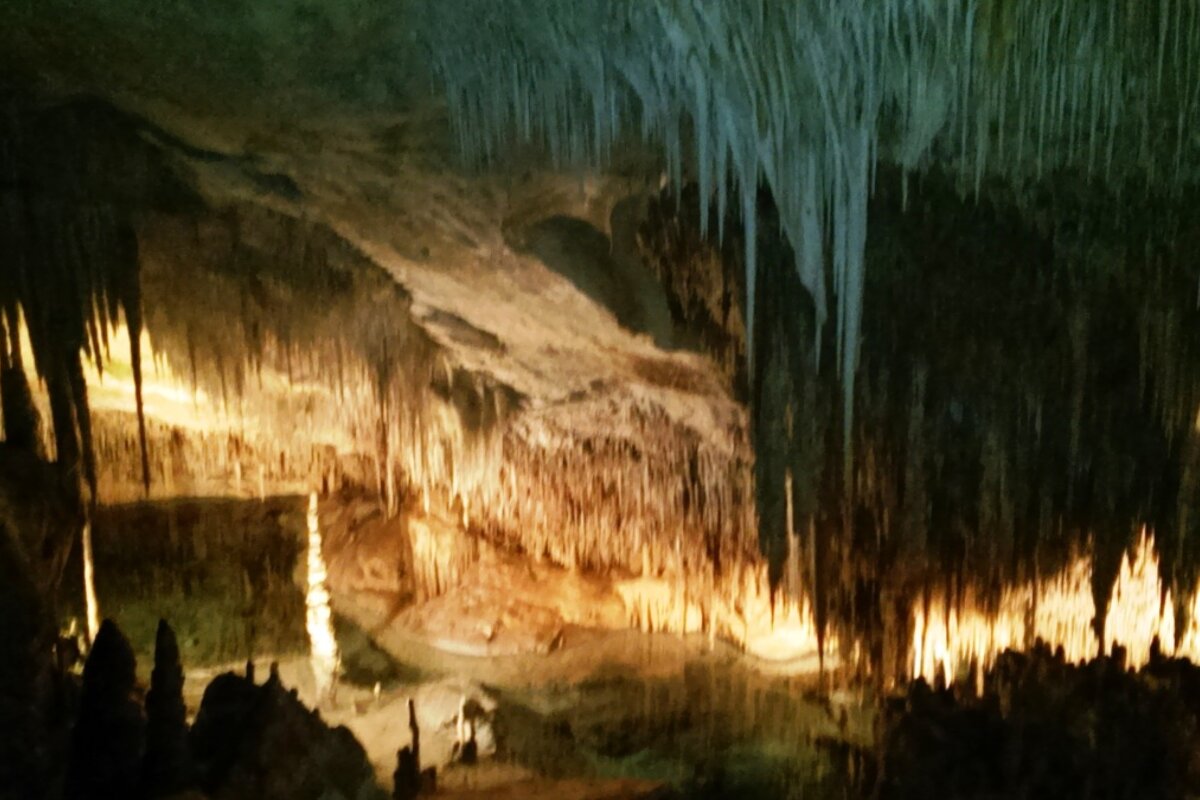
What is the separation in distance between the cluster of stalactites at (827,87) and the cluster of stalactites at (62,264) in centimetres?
220

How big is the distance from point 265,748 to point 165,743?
1.84 ft

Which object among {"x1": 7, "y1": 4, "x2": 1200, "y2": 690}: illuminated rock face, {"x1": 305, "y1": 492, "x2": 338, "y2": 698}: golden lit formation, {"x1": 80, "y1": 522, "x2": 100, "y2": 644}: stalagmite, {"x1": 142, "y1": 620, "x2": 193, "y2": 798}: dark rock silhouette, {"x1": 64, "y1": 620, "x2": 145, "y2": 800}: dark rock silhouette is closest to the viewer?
{"x1": 64, "y1": 620, "x2": 145, "y2": 800}: dark rock silhouette

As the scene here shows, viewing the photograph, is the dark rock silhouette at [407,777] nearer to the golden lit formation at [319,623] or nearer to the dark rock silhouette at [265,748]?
the dark rock silhouette at [265,748]

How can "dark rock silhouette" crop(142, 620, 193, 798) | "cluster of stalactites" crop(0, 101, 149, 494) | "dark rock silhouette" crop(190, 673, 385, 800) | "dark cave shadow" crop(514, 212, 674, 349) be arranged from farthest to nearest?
"dark cave shadow" crop(514, 212, 674, 349) → "cluster of stalactites" crop(0, 101, 149, 494) → "dark rock silhouette" crop(190, 673, 385, 800) → "dark rock silhouette" crop(142, 620, 193, 798)

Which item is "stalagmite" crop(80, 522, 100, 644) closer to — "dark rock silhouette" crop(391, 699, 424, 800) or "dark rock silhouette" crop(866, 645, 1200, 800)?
"dark rock silhouette" crop(391, 699, 424, 800)

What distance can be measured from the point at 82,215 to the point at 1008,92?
4.62m

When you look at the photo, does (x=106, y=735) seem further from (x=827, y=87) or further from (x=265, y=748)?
(x=827, y=87)

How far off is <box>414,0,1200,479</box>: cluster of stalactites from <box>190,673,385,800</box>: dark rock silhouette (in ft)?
9.76

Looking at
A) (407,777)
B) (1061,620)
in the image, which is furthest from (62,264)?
(1061,620)

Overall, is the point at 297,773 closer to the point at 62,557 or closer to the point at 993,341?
the point at 62,557

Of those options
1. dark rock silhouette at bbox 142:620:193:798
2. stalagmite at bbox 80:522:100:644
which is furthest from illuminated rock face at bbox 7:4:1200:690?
dark rock silhouette at bbox 142:620:193:798

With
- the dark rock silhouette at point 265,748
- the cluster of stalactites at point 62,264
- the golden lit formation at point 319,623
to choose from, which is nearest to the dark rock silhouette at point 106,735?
the dark rock silhouette at point 265,748

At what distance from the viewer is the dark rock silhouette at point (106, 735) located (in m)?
4.11

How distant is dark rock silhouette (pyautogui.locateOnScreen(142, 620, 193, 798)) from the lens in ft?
13.8
